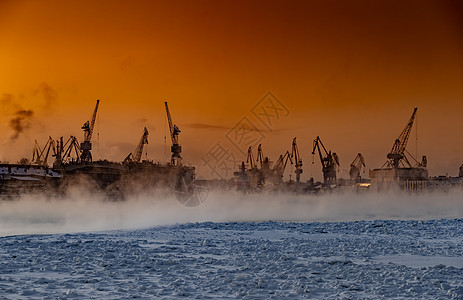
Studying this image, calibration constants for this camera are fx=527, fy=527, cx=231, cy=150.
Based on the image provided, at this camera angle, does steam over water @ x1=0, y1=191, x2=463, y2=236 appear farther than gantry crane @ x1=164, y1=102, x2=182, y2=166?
No

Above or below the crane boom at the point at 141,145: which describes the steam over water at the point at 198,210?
below

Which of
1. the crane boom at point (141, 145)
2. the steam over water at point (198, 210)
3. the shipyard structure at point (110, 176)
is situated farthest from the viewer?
the crane boom at point (141, 145)

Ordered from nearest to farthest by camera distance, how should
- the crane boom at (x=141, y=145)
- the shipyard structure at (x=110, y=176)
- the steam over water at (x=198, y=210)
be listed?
the steam over water at (x=198, y=210), the shipyard structure at (x=110, y=176), the crane boom at (x=141, y=145)

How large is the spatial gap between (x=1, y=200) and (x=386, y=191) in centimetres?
12042

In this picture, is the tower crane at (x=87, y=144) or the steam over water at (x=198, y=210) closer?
the steam over water at (x=198, y=210)

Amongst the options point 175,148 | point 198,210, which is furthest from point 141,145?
point 198,210

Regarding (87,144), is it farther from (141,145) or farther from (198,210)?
(198,210)

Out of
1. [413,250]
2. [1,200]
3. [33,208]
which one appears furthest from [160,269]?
[1,200]

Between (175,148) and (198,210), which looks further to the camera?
(175,148)

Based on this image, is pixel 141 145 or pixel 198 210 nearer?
pixel 198 210

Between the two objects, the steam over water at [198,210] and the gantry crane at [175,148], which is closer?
the steam over water at [198,210]

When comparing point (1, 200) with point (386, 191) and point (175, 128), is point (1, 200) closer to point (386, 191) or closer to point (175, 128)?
point (175, 128)

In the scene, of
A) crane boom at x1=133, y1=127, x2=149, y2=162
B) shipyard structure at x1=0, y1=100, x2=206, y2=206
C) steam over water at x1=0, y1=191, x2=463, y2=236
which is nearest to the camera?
steam over water at x1=0, y1=191, x2=463, y2=236

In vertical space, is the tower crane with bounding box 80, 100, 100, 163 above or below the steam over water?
above
